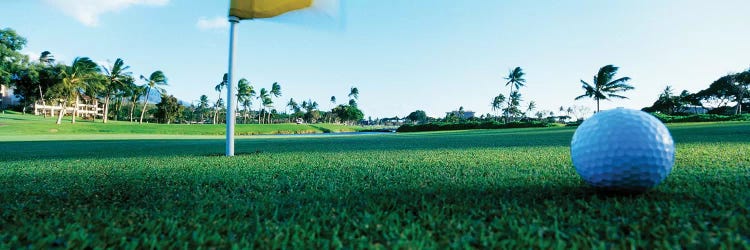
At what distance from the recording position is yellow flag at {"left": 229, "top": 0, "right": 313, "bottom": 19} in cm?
512

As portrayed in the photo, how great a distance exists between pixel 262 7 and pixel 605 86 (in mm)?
55510

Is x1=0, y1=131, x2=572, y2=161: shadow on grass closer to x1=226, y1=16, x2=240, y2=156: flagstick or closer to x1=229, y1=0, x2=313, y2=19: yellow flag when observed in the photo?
x1=226, y1=16, x2=240, y2=156: flagstick

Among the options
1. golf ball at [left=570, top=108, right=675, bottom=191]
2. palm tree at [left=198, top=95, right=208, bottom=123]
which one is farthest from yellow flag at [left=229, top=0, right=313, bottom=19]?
palm tree at [left=198, top=95, right=208, bottom=123]

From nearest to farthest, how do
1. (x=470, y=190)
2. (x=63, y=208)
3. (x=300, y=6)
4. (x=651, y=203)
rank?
(x=651, y=203) < (x=63, y=208) < (x=470, y=190) < (x=300, y=6)

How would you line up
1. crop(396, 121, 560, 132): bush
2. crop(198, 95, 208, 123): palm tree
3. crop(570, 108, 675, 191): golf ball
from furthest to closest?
crop(198, 95, 208, 123): palm tree
crop(396, 121, 560, 132): bush
crop(570, 108, 675, 191): golf ball

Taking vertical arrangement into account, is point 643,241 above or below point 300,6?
below

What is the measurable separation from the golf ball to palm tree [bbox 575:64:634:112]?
5409cm

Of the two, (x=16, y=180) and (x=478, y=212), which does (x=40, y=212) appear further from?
(x=478, y=212)

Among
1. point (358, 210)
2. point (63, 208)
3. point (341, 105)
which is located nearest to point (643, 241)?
point (358, 210)

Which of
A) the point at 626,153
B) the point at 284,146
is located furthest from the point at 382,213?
the point at 284,146

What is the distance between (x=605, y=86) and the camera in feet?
162

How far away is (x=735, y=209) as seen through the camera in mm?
1879

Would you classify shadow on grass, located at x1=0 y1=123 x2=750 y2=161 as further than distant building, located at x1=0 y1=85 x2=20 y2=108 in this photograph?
No

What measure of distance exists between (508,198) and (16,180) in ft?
15.2
